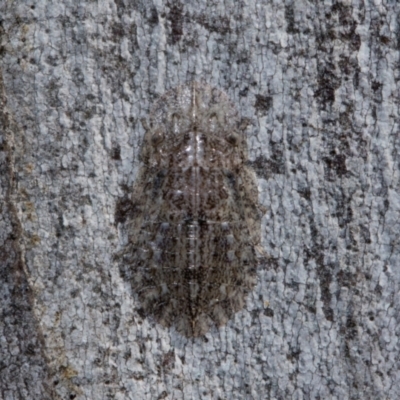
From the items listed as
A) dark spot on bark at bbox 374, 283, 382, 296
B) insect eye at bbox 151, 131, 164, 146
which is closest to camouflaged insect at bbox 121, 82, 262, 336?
insect eye at bbox 151, 131, 164, 146

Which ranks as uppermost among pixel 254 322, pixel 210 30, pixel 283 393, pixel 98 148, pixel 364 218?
pixel 210 30

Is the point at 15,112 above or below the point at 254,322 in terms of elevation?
above

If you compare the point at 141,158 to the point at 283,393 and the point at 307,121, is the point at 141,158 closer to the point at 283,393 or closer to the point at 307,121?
the point at 307,121

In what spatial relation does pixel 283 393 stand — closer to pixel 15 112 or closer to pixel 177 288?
pixel 177 288

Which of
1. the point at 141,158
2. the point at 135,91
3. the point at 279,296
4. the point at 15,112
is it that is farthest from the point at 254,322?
the point at 15,112

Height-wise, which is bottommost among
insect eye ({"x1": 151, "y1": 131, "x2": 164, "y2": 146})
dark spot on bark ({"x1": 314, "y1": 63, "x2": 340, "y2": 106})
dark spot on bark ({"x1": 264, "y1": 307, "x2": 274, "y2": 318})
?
dark spot on bark ({"x1": 264, "y1": 307, "x2": 274, "y2": 318})

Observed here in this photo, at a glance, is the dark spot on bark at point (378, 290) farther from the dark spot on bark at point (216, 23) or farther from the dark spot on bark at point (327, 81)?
the dark spot on bark at point (216, 23)

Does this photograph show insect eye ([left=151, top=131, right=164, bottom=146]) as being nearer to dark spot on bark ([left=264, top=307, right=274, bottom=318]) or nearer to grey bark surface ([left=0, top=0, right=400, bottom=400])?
grey bark surface ([left=0, top=0, right=400, bottom=400])
